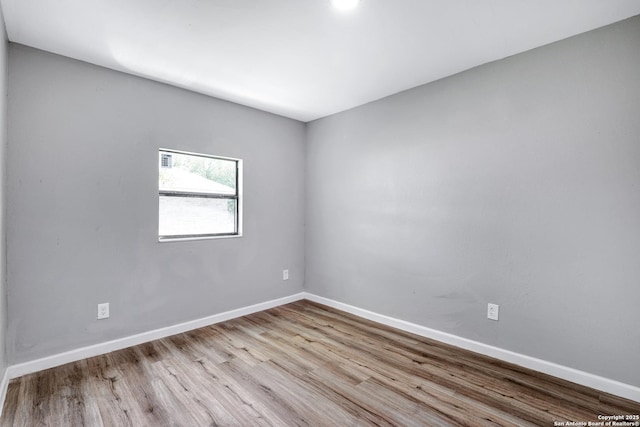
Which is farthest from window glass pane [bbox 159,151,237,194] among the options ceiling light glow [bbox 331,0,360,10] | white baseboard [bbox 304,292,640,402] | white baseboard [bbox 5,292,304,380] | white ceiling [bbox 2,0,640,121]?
white baseboard [bbox 304,292,640,402]

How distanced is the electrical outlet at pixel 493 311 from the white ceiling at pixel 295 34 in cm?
199

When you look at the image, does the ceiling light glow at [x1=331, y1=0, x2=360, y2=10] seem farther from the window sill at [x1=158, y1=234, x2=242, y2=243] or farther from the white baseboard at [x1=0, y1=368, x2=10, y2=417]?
the white baseboard at [x1=0, y1=368, x2=10, y2=417]

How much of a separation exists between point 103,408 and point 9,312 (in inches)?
42.1

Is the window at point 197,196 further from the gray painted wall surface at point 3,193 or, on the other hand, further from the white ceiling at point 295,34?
the gray painted wall surface at point 3,193

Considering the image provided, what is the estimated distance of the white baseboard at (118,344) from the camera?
2186 millimetres

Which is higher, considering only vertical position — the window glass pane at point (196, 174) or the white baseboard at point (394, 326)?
the window glass pane at point (196, 174)

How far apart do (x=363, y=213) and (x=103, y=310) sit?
8.53 feet

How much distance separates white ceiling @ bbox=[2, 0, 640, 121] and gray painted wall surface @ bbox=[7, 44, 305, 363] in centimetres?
28

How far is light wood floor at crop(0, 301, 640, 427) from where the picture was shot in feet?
5.74

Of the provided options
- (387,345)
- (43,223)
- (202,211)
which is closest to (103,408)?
(43,223)

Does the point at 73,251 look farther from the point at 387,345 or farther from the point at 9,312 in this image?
the point at 387,345

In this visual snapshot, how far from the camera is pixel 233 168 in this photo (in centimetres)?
348

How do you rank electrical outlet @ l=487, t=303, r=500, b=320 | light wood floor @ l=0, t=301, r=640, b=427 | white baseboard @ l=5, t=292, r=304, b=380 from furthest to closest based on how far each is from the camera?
electrical outlet @ l=487, t=303, r=500, b=320, white baseboard @ l=5, t=292, r=304, b=380, light wood floor @ l=0, t=301, r=640, b=427

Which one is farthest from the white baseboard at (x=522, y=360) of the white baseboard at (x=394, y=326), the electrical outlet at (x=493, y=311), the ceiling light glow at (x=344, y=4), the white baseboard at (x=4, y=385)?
the white baseboard at (x=4, y=385)
